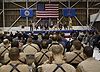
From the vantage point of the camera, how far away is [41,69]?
2.10 m

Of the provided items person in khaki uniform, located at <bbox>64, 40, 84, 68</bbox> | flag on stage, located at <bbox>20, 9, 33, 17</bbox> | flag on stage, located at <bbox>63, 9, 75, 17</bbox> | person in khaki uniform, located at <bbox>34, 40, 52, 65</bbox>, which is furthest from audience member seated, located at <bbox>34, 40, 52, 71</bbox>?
flag on stage, located at <bbox>63, 9, 75, 17</bbox>

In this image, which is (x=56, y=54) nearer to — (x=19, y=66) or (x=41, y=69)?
(x=41, y=69)

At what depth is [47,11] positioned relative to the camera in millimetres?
21703

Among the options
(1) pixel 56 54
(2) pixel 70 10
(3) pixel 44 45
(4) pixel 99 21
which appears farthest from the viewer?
(2) pixel 70 10

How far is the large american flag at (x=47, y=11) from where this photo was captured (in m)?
21.5

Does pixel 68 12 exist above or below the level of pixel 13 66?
above

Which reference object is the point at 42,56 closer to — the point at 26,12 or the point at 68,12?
the point at 26,12

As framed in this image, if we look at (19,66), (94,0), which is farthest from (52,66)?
(94,0)

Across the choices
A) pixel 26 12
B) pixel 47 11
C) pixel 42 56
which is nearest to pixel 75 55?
pixel 42 56

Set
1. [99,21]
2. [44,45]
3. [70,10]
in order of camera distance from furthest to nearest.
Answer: [70,10]
[99,21]
[44,45]

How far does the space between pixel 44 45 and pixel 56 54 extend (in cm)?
105

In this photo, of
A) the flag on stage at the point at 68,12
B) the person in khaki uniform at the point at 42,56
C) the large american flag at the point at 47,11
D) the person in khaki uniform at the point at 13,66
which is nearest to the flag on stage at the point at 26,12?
the large american flag at the point at 47,11

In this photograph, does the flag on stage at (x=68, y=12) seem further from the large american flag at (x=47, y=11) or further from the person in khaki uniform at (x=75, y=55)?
the person in khaki uniform at (x=75, y=55)

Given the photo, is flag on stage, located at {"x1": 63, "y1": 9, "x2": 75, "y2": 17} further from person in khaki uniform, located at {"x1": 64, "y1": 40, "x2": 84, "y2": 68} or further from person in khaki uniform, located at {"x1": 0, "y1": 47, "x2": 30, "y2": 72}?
person in khaki uniform, located at {"x1": 0, "y1": 47, "x2": 30, "y2": 72}
